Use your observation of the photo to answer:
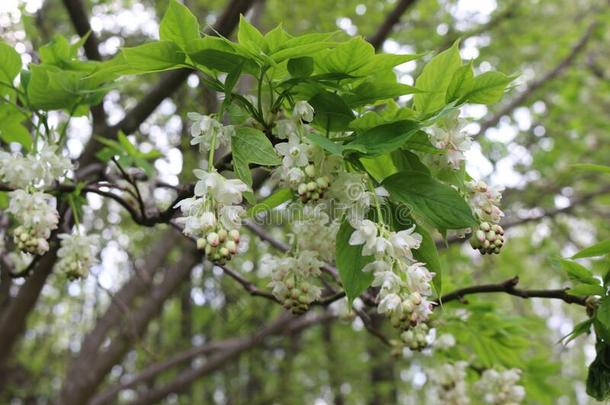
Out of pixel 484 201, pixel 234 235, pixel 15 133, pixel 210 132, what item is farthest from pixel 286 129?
pixel 15 133

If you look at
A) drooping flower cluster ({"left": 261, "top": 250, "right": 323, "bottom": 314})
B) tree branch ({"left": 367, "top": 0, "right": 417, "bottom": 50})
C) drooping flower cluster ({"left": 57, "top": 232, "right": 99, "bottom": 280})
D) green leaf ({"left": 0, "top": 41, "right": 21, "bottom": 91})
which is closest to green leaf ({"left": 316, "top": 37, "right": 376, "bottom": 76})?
drooping flower cluster ({"left": 261, "top": 250, "right": 323, "bottom": 314})

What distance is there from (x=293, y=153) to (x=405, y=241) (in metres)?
0.35

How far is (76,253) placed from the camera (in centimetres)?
237

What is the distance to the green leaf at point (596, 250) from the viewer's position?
1.69 m

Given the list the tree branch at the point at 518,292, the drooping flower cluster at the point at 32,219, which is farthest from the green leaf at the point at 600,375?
the drooping flower cluster at the point at 32,219

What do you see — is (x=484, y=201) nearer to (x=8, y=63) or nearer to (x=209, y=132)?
(x=209, y=132)

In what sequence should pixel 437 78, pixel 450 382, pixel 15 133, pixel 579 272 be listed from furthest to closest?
pixel 450 382 < pixel 15 133 < pixel 579 272 < pixel 437 78

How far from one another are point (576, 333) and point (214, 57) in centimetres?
128

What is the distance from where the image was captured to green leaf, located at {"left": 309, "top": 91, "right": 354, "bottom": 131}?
159cm

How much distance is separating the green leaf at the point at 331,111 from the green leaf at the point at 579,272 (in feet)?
2.37

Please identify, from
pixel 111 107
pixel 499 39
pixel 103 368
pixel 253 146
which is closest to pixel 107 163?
pixel 253 146

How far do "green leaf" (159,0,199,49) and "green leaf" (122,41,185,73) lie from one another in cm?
3

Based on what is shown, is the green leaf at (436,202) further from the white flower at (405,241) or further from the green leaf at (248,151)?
the green leaf at (248,151)

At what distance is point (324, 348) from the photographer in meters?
8.73
